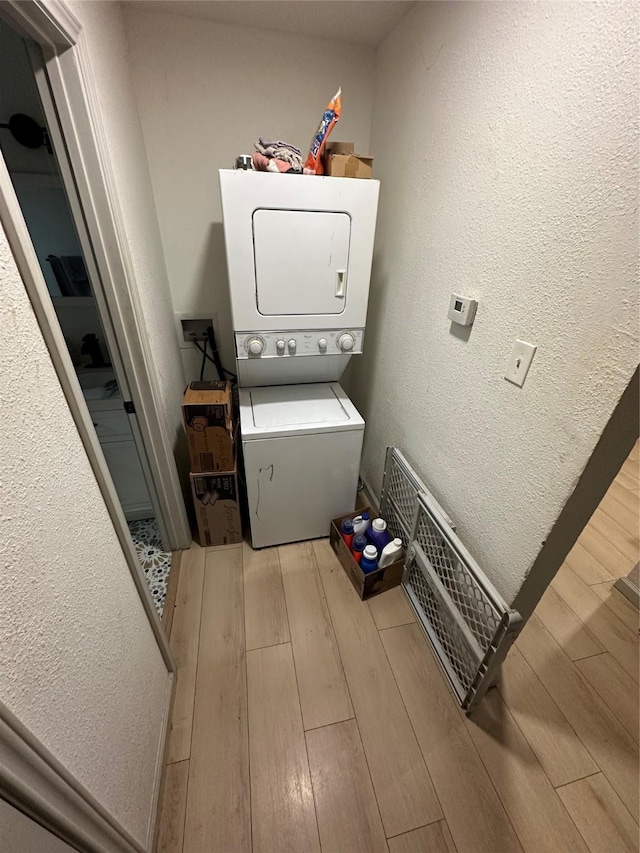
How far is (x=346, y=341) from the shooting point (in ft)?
5.04

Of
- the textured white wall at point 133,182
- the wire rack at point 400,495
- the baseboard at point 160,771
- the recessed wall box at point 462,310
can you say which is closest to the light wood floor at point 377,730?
the baseboard at point 160,771

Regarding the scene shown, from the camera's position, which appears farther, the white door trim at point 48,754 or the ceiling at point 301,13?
the ceiling at point 301,13

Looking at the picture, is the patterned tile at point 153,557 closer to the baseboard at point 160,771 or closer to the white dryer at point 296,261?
the baseboard at point 160,771

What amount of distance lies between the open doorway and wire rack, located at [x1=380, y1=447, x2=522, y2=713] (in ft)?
3.75

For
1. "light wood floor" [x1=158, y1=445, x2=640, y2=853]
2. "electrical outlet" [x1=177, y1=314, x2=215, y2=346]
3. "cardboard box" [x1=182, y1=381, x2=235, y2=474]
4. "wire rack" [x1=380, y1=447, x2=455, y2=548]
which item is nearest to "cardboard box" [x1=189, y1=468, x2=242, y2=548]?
"cardboard box" [x1=182, y1=381, x2=235, y2=474]

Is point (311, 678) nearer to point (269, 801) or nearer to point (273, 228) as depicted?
point (269, 801)

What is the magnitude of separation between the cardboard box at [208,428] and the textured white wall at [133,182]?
13cm

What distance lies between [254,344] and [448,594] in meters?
1.24

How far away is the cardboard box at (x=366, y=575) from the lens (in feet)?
4.97

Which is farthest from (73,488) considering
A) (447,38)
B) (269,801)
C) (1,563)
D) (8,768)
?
(447,38)

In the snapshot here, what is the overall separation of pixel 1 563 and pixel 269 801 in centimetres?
113

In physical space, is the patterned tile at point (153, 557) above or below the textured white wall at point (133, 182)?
below

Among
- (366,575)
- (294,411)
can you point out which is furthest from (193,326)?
(366,575)

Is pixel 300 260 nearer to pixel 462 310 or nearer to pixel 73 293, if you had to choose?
pixel 462 310
